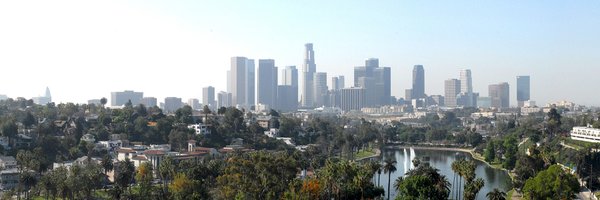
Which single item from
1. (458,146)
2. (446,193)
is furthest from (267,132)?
(446,193)

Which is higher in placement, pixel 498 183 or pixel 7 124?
pixel 7 124

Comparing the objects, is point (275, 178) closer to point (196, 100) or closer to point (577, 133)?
point (577, 133)

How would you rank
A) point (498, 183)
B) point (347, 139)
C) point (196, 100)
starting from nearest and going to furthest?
point (498, 183)
point (347, 139)
point (196, 100)

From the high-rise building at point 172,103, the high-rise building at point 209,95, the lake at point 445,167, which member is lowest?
the lake at point 445,167

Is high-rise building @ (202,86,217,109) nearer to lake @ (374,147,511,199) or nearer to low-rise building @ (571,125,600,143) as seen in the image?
lake @ (374,147,511,199)

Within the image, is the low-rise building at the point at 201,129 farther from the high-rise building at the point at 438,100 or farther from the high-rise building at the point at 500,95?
the high-rise building at the point at 438,100

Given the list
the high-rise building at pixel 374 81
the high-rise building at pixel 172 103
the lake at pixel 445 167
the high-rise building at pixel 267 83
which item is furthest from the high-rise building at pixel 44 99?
the lake at pixel 445 167

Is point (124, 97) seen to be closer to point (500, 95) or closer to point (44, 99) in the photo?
point (44, 99)
